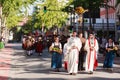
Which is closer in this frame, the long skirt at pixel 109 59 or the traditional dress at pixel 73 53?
the traditional dress at pixel 73 53

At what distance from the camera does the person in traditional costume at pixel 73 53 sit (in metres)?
19.1

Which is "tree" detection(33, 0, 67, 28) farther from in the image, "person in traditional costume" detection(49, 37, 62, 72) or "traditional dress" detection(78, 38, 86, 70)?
"traditional dress" detection(78, 38, 86, 70)

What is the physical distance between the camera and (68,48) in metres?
19.4

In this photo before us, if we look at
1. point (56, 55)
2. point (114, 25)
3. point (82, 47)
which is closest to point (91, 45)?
point (82, 47)

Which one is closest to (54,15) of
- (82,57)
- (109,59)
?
(109,59)

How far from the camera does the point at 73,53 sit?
1933 cm

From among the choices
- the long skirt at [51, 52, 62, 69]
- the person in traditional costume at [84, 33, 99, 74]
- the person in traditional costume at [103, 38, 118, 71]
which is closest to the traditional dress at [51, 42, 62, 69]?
the long skirt at [51, 52, 62, 69]

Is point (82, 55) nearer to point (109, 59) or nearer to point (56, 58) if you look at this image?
point (56, 58)

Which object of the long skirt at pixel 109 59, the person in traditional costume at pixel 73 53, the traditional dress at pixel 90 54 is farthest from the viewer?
the long skirt at pixel 109 59

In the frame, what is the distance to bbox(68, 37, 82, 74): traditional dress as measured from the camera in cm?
1912

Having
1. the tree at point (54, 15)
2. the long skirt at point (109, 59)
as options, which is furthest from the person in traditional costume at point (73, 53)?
the tree at point (54, 15)

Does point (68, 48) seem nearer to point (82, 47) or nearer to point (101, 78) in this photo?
point (82, 47)

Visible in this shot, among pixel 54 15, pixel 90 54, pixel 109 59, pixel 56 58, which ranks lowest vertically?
pixel 109 59

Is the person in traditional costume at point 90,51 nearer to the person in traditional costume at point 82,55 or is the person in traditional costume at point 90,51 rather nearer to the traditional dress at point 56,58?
the person in traditional costume at point 82,55
